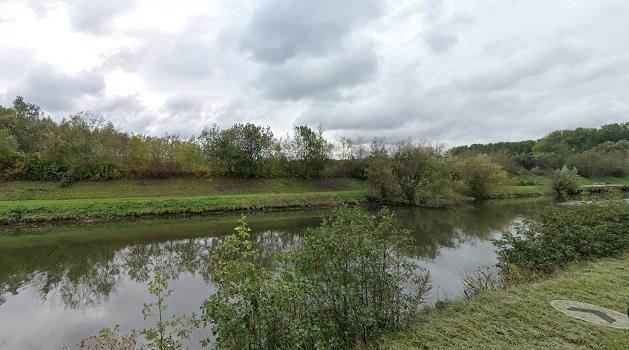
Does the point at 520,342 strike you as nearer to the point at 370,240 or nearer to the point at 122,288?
the point at 370,240

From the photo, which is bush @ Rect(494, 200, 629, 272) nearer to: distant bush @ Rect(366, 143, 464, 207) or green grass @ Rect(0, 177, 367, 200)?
distant bush @ Rect(366, 143, 464, 207)

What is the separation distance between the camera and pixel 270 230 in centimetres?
2084

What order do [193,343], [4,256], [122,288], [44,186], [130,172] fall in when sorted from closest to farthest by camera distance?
[193,343], [122,288], [4,256], [44,186], [130,172]

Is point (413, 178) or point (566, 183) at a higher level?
point (413, 178)

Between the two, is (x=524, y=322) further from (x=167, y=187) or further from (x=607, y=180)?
(x=607, y=180)

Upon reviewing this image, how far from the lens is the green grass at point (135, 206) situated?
22.3 meters

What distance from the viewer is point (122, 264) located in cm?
1336

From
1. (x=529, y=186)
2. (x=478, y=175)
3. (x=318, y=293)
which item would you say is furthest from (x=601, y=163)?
(x=318, y=293)

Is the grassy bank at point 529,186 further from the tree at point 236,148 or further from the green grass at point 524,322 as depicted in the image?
the green grass at point 524,322

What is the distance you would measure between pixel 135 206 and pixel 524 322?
88.0 feet

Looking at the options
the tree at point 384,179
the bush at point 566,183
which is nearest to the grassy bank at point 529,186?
the bush at point 566,183

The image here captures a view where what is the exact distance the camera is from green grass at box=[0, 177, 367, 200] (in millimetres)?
28998

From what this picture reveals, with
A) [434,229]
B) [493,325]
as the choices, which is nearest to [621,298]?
[493,325]

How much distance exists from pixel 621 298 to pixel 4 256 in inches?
831
